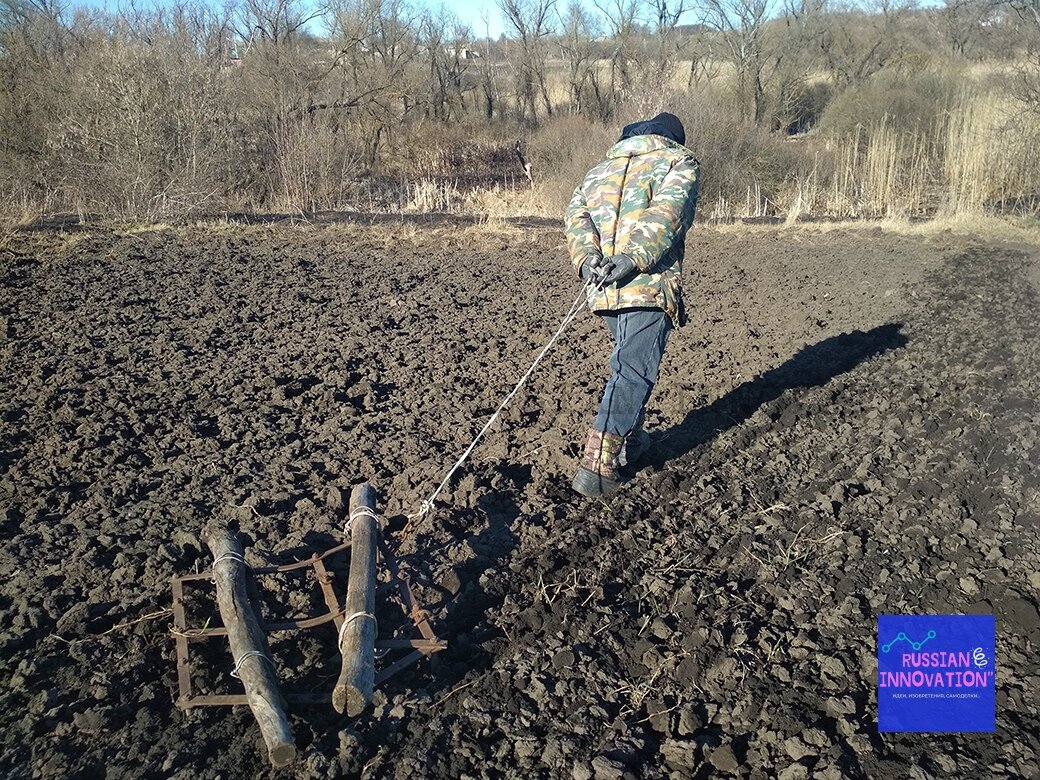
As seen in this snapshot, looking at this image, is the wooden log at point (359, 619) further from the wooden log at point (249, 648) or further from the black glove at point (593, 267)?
the black glove at point (593, 267)

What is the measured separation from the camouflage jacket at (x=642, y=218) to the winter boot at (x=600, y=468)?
30.3 inches

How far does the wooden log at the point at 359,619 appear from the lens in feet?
9.77

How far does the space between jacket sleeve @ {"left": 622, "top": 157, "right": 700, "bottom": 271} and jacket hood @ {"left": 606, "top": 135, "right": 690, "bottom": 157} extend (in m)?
0.15

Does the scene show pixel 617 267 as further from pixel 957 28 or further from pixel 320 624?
pixel 957 28

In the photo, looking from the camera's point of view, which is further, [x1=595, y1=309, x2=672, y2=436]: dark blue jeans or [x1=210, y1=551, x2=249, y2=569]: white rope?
[x1=595, y1=309, x2=672, y2=436]: dark blue jeans

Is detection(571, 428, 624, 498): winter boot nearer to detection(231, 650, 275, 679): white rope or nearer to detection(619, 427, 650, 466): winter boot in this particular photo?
detection(619, 427, 650, 466): winter boot

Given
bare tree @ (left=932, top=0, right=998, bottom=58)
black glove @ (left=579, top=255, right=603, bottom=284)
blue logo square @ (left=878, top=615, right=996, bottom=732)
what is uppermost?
bare tree @ (left=932, top=0, right=998, bottom=58)

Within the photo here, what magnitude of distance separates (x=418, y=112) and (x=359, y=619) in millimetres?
32078

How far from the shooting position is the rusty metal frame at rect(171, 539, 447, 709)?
3.17 metres

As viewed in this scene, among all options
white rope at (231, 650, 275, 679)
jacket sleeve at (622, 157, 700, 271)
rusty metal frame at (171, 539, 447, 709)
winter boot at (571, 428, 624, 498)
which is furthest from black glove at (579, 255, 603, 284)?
white rope at (231, 650, 275, 679)

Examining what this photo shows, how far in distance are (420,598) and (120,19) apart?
18603mm

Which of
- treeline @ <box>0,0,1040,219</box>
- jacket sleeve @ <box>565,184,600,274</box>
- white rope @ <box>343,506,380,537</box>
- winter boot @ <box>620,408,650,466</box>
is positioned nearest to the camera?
white rope @ <box>343,506,380,537</box>

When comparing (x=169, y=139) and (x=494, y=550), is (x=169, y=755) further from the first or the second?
(x=169, y=139)

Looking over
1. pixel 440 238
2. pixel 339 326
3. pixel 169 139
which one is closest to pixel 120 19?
pixel 169 139
